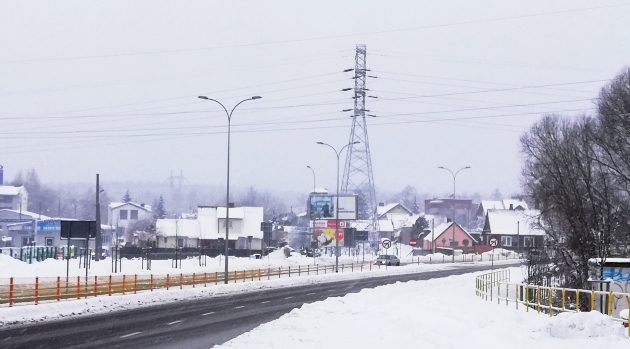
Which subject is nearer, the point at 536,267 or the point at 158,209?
the point at 536,267

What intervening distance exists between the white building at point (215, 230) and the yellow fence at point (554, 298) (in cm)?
5392

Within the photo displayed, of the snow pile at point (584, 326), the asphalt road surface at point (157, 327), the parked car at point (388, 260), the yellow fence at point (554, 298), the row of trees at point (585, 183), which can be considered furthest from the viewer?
the parked car at point (388, 260)

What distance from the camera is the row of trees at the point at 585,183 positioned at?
51.1 m

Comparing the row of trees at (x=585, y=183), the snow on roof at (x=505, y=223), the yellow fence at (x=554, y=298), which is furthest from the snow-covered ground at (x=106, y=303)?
the snow on roof at (x=505, y=223)

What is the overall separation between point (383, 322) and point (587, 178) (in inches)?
1455

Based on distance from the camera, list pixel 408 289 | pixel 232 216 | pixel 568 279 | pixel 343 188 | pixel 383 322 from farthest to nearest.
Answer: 1. pixel 232 216
2. pixel 343 188
3. pixel 568 279
4. pixel 408 289
5. pixel 383 322

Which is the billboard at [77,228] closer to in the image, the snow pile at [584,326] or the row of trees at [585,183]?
the snow pile at [584,326]

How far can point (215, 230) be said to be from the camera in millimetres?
114188

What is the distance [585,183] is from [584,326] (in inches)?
1658

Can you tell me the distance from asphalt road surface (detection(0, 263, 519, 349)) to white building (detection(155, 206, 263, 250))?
73.8 m

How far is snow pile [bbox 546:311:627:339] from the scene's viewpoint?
57.7 ft

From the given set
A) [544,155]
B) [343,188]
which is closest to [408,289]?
[544,155]

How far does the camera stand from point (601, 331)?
57.7 ft

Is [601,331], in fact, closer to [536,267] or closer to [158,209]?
[536,267]
